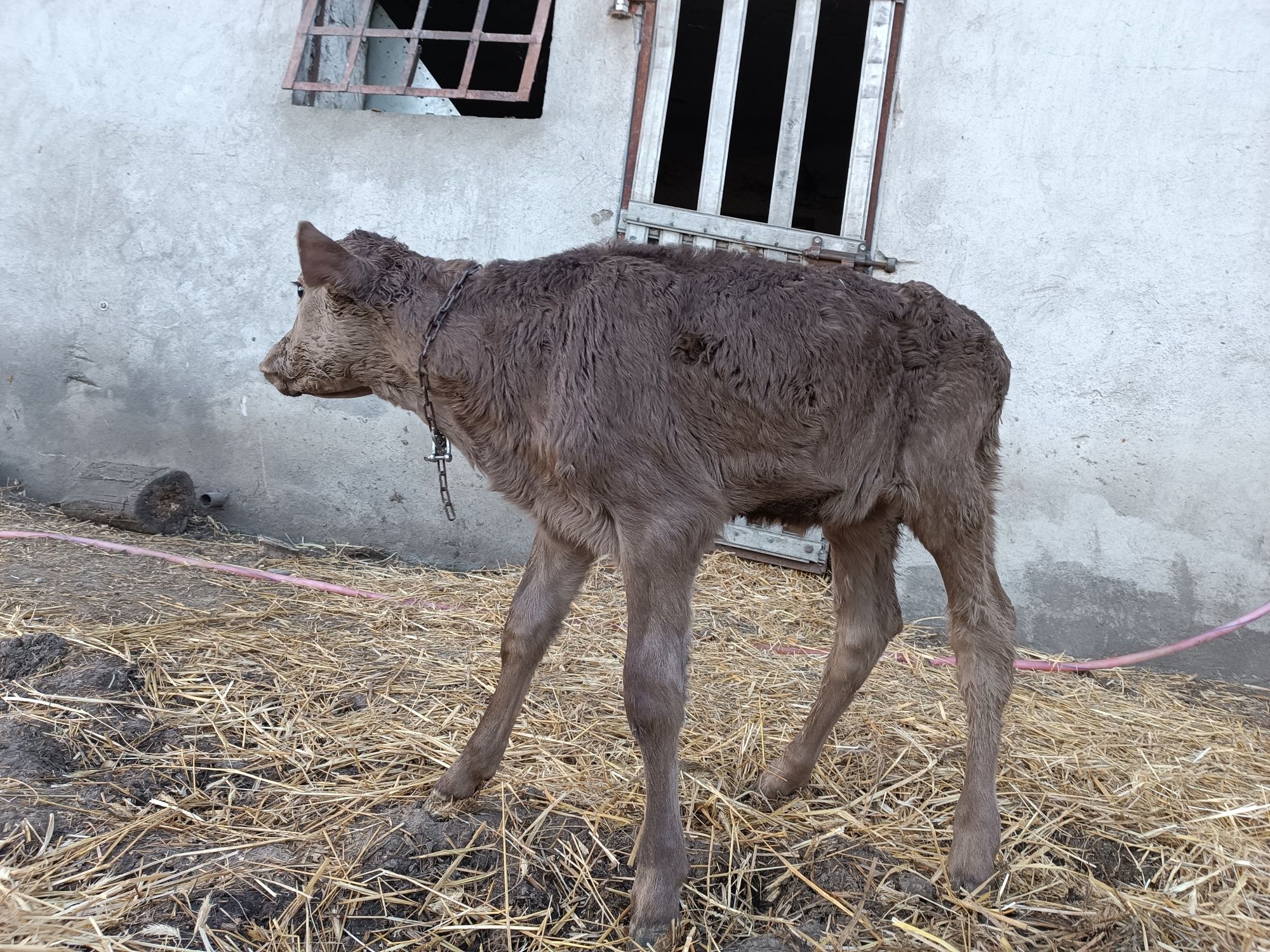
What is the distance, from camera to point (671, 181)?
11.8m

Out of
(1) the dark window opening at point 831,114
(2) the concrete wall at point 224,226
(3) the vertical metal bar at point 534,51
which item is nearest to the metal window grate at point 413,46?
(3) the vertical metal bar at point 534,51

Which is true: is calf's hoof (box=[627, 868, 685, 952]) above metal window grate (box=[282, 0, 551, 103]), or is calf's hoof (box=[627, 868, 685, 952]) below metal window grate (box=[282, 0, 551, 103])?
below

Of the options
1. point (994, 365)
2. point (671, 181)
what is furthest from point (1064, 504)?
point (671, 181)

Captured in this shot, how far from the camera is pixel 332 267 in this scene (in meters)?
2.66

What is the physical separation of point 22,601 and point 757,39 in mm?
7725

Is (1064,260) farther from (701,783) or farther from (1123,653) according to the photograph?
(701,783)

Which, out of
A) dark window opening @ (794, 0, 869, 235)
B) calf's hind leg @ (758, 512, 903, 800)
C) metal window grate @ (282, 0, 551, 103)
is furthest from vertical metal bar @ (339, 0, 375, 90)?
calf's hind leg @ (758, 512, 903, 800)

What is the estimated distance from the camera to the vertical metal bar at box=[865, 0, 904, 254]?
5168mm

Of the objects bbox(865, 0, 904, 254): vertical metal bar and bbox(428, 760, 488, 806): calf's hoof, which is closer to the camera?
bbox(428, 760, 488, 806): calf's hoof

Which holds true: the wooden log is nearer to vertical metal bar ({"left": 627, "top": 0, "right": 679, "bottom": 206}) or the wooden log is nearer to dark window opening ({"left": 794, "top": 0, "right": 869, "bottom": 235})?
vertical metal bar ({"left": 627, "top": 0, "right": 679, "bottom": 206})

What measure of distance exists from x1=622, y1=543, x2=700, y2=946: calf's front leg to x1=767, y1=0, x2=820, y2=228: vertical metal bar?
3400mm

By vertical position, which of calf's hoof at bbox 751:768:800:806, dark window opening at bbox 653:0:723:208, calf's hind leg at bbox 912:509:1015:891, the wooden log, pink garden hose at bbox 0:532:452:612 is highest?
dark window opening at bbox 653:0:723:208

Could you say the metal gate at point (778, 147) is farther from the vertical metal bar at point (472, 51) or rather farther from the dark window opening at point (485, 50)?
the dark window opening at point (485, 50)

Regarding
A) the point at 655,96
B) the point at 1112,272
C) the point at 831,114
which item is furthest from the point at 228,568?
the point at 831,114
